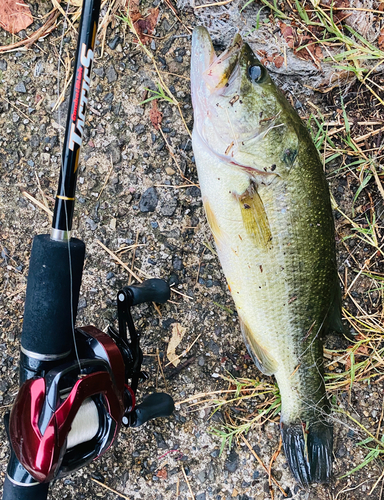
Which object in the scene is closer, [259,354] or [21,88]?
[259,354]

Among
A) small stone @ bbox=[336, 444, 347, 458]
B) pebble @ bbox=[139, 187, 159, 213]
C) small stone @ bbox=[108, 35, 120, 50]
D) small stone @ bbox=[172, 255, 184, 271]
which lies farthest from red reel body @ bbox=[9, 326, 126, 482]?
small stone @ bbox=[108, 35, 120, 50]

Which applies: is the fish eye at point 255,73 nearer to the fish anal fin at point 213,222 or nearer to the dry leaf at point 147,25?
the fish anal fin at point 213,222

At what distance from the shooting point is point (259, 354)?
2.19 m

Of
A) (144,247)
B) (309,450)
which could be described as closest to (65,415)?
(144,247)

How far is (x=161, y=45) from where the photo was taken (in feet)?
7.73

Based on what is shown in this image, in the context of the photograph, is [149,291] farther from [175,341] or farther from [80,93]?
[80,93]

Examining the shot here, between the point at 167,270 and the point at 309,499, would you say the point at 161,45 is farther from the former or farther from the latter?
the point at 309,499

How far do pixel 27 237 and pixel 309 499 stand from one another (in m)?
2.34

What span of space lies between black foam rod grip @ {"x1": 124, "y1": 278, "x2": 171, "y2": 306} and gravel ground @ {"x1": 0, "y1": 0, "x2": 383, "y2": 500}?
0.93 ft

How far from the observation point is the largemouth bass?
6.29 feet

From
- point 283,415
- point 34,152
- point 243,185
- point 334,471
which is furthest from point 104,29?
point 334,471

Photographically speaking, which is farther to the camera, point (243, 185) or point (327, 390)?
point (327, 390)

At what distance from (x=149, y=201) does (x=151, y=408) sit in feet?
3.83

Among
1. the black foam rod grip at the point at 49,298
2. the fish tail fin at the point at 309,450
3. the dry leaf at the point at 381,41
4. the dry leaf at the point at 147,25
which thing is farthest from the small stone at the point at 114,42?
the fish tail fin at the point at 309,450
